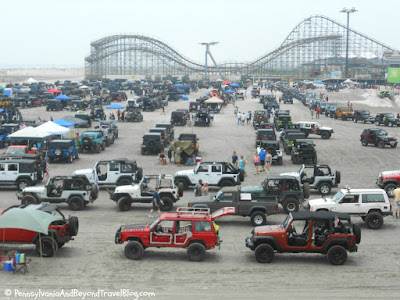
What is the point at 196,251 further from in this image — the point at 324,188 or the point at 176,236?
the point at 324,188

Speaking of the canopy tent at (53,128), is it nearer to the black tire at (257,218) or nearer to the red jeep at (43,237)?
the black tire at (257,218)

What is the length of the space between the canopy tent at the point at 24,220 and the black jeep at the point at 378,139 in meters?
27.7

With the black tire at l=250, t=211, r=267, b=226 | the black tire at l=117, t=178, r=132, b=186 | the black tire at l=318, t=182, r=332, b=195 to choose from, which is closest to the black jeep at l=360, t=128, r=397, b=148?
the black tire at l=318, t=182, r=332, b=195

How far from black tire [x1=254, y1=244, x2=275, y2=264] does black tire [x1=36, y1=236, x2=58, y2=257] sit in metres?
4.91

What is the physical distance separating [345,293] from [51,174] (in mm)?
18242

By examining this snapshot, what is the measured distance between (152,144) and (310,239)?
20.3 metres

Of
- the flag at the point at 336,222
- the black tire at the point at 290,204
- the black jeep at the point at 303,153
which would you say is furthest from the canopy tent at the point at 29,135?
the flag at the point at 336,222

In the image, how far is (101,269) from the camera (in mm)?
14141

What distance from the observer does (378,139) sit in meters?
37.8

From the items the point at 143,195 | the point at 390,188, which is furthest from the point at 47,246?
the point at 390,188

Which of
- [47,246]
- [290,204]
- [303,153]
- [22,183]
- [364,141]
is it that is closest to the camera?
[47,246]

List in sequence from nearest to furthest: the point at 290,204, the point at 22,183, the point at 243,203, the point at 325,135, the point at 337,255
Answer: the point at 337,255, the point at 243,203, the point at 290,204, the point at 22,183, the point at 325,135

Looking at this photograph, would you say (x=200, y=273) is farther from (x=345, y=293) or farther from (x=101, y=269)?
(x=345, y=293)

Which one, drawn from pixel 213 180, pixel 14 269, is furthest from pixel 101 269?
pixel 213 180
